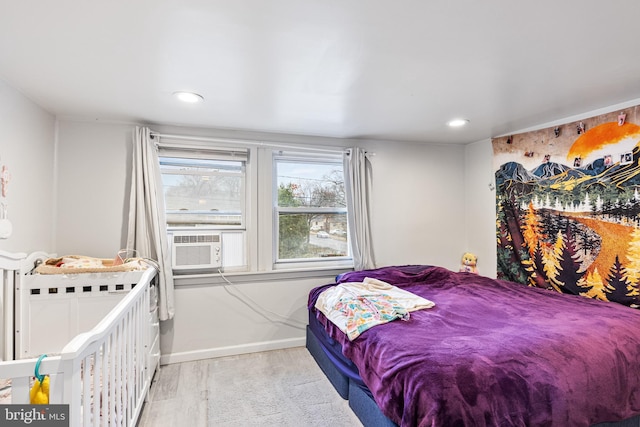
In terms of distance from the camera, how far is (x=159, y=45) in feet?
4.91

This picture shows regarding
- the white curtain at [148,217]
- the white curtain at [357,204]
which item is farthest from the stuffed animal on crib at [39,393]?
the white curtain at [357,204]

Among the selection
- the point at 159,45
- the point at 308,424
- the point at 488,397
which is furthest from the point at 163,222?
the point at 488,397

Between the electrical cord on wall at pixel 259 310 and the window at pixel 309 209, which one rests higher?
the window at pixel 309 209

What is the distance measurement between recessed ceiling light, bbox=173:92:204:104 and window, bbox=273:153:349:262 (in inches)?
44.2

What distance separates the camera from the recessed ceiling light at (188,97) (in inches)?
82.9

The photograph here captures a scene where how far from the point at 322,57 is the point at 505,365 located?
1734 mm

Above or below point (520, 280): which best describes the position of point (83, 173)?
above

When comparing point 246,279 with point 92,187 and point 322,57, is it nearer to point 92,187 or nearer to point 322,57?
point 92,187

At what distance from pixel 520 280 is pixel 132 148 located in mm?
3785

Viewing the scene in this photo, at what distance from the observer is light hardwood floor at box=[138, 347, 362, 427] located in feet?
6.59

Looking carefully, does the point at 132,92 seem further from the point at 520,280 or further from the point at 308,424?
the point at 520,280

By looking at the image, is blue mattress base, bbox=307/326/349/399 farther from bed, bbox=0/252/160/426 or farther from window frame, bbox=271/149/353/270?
bed, bbox=0/252/160/426

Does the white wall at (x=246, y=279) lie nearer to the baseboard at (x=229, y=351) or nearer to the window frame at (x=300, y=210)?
the baseboard at (x=229, y=351)

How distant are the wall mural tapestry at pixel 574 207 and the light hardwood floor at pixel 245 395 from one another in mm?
2147
